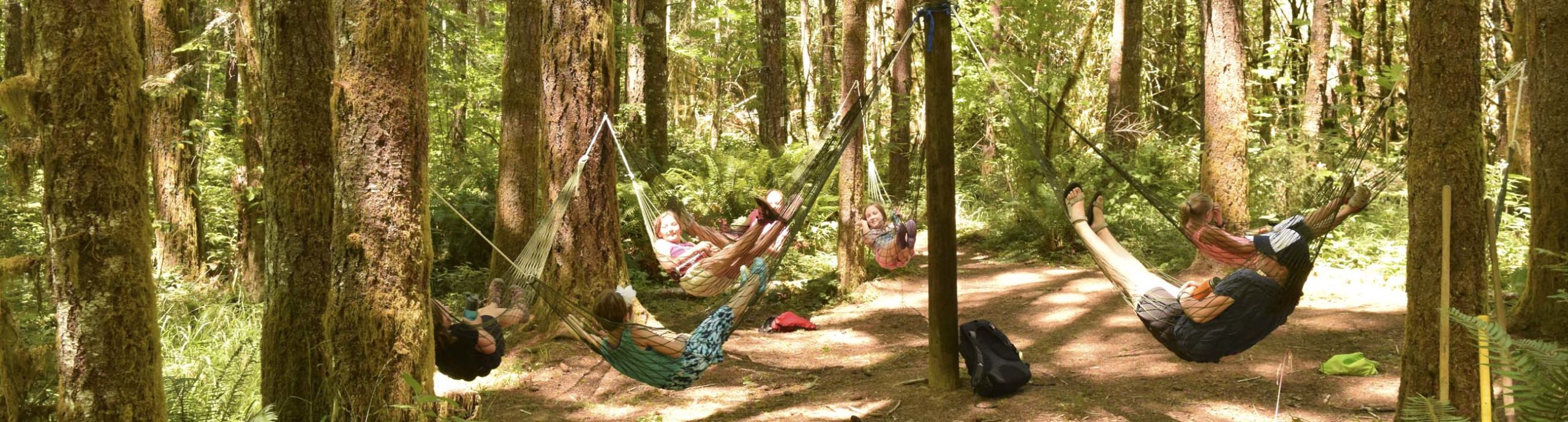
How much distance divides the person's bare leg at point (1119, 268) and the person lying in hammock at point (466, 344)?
2624 mm

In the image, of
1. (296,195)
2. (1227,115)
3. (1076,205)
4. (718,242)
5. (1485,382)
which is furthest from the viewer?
(1227,115)

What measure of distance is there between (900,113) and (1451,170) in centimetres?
681

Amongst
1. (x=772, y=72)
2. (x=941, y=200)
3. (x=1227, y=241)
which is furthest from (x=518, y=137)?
(x=772, y=72)

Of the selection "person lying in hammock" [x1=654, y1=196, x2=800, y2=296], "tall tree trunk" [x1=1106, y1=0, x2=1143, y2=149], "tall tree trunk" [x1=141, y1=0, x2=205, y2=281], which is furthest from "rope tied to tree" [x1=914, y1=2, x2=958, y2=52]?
"tall tree trunk" [x1=1106, y1=0, x2=1143, y2=149]

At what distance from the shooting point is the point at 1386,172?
4633 millimetres

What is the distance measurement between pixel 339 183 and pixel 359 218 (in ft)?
0.46

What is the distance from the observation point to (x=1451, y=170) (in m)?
3.32

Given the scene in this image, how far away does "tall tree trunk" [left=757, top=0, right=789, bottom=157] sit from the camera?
529 inches

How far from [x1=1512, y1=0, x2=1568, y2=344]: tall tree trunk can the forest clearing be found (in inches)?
0.7

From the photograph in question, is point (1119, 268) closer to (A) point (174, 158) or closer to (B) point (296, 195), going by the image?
(B) point (296, 195)

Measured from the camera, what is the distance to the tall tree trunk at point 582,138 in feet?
19.9

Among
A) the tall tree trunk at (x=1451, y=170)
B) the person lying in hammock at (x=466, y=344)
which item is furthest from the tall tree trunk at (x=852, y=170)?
the tall tree trunk at (x=1451, y=170)

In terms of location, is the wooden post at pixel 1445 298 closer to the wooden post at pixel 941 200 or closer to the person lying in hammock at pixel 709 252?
the wooden post at pixel 941 200

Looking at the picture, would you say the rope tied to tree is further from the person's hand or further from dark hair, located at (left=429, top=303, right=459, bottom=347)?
dark hair, located at (left=429, top=303, right=459, bottom=347)
